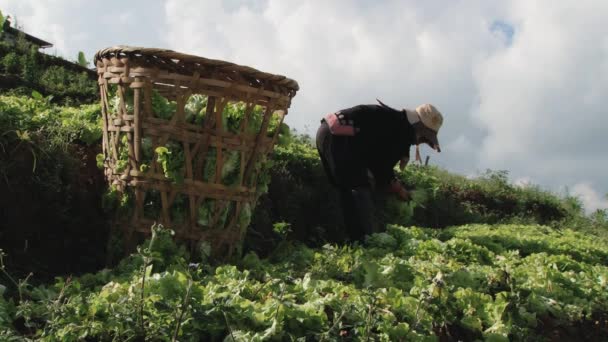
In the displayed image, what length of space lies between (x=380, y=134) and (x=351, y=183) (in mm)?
569

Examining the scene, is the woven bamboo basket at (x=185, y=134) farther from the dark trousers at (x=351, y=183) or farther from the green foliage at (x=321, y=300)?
the dark trousers at (x=351, y=183)

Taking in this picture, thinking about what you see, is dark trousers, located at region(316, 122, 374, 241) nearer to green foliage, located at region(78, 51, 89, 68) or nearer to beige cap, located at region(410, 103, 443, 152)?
beige cap, located at region(410, 103, 443, 152)

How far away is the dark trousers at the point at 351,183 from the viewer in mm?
5914

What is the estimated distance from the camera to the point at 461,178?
11.9 m

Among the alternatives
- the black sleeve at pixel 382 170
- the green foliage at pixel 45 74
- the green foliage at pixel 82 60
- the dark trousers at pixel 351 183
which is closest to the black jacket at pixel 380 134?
the black sleeve at pixel 382 170

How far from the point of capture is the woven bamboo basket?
392 centimetres

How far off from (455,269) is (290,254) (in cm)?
118

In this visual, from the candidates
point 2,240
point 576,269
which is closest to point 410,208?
point 576,269

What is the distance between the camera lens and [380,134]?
628 centimetres

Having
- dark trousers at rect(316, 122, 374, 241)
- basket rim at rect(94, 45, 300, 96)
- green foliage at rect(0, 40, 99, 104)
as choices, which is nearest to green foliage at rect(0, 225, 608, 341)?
basket rim at rect(94, 45, 300, 96)

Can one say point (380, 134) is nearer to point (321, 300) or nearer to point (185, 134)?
point (185, 134)

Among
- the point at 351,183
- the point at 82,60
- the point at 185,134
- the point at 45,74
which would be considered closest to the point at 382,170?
the point at 351,183

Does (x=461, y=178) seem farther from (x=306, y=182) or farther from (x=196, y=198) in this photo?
(x=196, y=198)

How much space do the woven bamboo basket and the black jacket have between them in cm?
195
